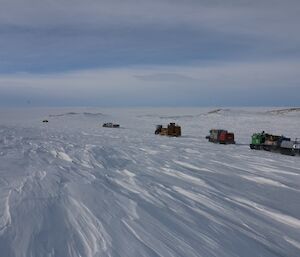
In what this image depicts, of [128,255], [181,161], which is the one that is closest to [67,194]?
[128,255]

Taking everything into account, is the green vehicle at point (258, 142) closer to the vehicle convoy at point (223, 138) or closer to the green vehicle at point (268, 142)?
the green vehicle at point (268, 142)

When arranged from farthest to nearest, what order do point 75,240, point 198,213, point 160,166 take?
point 160,166 → point 198,213 → point 75,240

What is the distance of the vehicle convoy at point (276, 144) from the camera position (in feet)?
70.0

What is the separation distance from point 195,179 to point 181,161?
13.8 feet

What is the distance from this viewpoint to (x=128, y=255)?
6230mm

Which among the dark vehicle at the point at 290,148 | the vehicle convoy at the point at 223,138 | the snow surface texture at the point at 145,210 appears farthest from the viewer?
the vehicle convoy at the point at 223,138

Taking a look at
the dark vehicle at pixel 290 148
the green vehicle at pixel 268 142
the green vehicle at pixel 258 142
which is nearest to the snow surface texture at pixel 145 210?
the dark vehicle at pixel 290 148

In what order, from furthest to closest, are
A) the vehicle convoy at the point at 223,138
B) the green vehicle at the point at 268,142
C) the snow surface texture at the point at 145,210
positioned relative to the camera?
the vehicle convoy at the point at 223,138 → the green vehicle at the point at 268,142 → the snow surface texture at the point at 145,210

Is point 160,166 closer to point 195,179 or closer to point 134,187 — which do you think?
point 195,179

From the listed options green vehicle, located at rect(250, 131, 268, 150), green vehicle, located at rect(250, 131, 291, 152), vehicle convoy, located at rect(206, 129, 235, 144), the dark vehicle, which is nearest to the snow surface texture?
the dark vehicle

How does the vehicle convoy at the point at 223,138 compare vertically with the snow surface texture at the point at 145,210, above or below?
below

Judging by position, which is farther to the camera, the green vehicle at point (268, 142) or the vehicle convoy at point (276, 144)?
the green vehicle at point (268, 142)

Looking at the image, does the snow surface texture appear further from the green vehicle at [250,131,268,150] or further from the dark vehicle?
the green vehicle at [250,131,268,150]

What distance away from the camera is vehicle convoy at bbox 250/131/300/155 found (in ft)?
70.0
